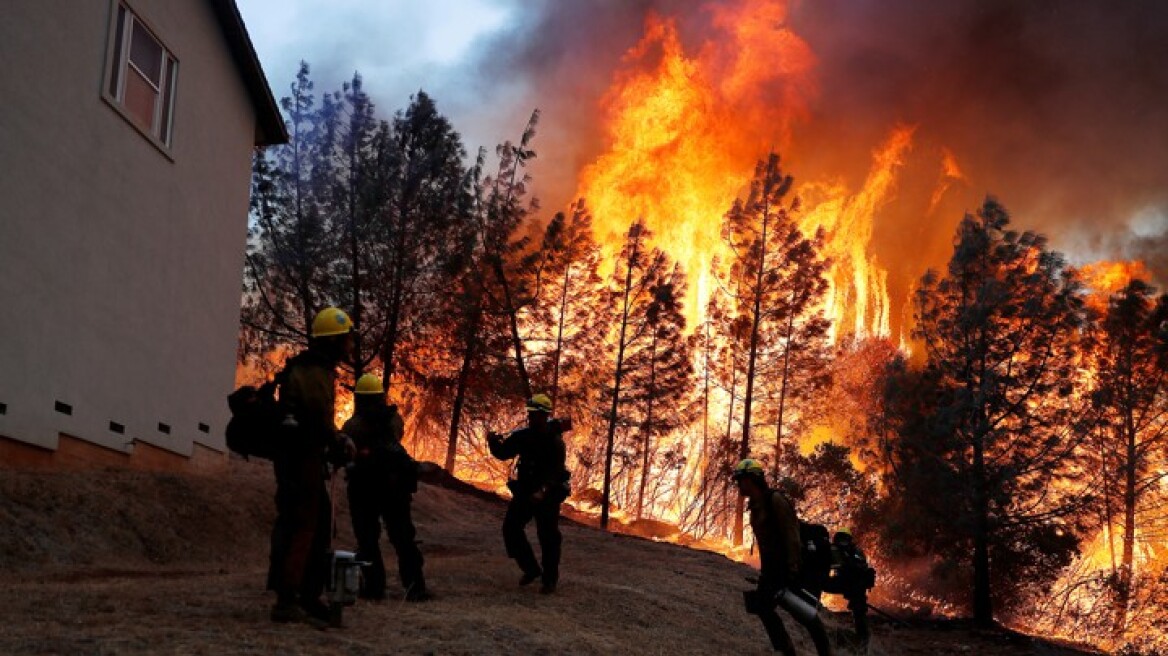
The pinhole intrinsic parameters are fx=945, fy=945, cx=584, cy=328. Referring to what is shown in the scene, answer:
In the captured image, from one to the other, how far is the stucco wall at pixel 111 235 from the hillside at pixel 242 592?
1139 mm

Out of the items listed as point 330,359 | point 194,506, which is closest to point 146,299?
point 194,506

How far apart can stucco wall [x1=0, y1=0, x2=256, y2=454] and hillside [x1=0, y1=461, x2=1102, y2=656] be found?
114cm

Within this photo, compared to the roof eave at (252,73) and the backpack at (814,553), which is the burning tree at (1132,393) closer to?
the backpack at (814,553)

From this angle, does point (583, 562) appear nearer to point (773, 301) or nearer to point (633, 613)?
point (633, 613)

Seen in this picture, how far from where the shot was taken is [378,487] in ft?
28.4

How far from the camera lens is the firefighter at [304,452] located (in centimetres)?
596

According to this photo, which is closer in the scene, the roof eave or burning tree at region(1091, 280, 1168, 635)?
the roof eave

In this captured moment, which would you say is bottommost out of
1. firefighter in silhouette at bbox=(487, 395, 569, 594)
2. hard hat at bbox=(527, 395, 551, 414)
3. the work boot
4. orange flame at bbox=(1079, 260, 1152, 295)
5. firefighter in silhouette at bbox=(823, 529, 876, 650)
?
firefighter in silhouette at bbox=(823, 529, 876, 650)

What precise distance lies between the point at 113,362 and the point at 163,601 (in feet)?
23.7

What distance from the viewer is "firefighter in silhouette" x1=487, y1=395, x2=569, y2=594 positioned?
378 inches

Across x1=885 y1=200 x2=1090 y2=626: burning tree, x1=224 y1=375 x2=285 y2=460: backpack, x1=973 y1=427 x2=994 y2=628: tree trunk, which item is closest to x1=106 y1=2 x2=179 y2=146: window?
x1=224 y1=375 x2=285 y2=460: backpack

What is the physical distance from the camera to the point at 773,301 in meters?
37.3

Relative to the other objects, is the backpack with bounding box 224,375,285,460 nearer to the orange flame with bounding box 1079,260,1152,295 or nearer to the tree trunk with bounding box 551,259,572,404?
the tree trunk with bounding box 551,259,572,404

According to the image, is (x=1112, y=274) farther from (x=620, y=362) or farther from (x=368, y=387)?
(x=368, y=387)
